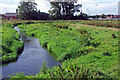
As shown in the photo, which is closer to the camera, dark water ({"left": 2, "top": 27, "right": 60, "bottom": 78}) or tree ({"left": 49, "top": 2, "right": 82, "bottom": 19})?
dark water ({"left": 2, "top": 27, "right": 60, "bottom": 78})

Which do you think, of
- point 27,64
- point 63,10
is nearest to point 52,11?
point 63,10

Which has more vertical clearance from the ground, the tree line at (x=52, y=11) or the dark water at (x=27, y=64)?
the tree line at (x=52, y=11)

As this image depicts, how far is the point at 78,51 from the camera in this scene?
13383 millimetres

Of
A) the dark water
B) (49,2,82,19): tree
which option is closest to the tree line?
(49,2,82,19): tree

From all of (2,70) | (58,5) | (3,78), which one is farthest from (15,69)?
(58,5)

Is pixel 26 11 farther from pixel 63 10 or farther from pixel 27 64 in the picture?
pixel 27 64

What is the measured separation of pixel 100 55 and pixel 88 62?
61.2 inches

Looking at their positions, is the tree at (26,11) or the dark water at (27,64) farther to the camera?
the tree at (26,11)

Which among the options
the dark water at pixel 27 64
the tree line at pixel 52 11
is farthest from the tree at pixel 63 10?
the dark water at pixel 27 64

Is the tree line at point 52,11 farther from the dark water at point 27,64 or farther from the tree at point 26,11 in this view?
the dark water at point 27,64

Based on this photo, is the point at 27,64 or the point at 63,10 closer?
the point at 27,64

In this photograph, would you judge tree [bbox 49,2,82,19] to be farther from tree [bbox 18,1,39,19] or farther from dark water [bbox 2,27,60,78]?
dark water [bbox 2,27,60,78]

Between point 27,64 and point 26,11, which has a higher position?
point 26,11

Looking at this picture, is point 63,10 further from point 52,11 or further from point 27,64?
point 27,64
